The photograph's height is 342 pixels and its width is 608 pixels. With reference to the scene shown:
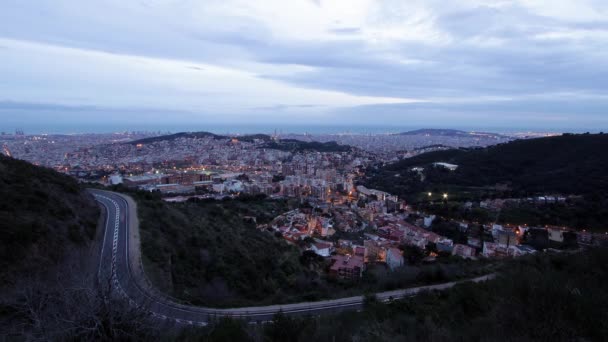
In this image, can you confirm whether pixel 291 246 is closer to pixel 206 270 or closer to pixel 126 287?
pixel 206 270

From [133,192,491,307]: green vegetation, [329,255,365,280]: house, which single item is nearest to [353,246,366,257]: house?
[329,255,365,280]: house

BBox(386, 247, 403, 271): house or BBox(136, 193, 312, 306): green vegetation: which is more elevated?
BBox(136, 193, 312, 306): green vegetation

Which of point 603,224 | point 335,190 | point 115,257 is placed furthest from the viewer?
point 335,190

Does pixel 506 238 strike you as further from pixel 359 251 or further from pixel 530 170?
pixel 530 170

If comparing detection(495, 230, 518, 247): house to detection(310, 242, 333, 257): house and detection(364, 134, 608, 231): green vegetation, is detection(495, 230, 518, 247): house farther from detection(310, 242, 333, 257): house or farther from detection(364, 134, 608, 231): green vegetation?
detection(310, 242, 333, 257): house

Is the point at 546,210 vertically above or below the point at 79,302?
below

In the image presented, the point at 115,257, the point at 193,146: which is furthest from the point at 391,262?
the point at 193,146

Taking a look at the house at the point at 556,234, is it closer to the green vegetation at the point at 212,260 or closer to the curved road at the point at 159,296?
the curved road at the point at 159,296

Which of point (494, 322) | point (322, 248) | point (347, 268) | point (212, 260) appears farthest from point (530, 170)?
point (494, 322)
